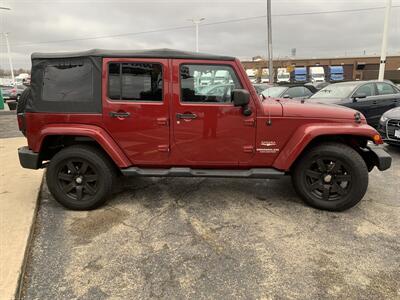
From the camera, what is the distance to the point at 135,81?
4020 mm

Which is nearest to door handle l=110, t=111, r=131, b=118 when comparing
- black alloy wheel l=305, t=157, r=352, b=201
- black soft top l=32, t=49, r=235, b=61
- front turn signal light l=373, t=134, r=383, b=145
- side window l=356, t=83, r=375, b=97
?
black soft top l=32, t=49, r=235, b=61

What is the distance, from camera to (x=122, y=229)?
12.3 feet

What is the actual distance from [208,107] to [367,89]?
22.7ft

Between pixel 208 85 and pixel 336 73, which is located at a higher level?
pixel 336 73

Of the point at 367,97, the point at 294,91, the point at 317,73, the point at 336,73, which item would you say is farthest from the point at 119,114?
the point at 336,73

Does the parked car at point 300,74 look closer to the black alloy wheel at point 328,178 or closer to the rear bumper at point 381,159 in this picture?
the rear bumper at point 381,159

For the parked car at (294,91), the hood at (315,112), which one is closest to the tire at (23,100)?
the hood at (315,112)

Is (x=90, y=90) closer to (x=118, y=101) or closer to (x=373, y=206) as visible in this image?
(x=118, y=101)

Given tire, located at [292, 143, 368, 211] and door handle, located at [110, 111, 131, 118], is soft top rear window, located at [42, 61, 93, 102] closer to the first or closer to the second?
door handle, located at [110, 111, 131, 118]

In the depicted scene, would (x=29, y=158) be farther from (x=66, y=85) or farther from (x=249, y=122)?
(x=249, y=122)

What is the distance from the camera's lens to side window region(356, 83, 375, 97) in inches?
356

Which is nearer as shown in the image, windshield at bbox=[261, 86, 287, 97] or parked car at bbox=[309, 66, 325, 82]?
windshield at bbox=[261, 86, 287, 97]

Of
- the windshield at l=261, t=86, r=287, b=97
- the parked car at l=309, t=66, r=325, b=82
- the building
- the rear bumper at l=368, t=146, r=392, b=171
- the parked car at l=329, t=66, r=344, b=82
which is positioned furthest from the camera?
the building

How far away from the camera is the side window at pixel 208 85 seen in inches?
158
